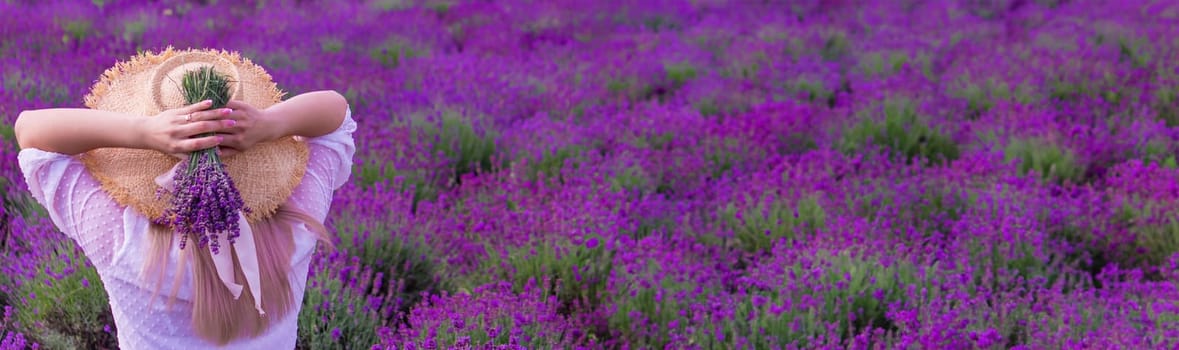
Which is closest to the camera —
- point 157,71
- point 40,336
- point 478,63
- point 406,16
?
point 157,71

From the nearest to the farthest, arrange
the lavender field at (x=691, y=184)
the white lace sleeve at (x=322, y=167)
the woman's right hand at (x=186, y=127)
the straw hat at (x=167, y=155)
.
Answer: the woman's right hand at (x=186, y=127) → the straw hat at (x=167, y=155) → the white lace sleeve at (x=322, y=167) → the lavender field at (x=691, y=184)

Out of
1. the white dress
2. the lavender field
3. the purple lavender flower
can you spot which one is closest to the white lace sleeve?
the white dress

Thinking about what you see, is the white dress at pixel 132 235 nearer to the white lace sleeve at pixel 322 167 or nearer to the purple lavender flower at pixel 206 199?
the white lace sleeve at pixel 322 167

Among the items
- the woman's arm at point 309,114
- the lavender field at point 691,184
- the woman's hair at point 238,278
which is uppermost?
the woman's arm at point 309,114

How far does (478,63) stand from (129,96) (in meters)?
4.65

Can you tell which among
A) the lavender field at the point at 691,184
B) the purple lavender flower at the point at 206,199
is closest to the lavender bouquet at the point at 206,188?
the purple lavender flower at the point at 206,199

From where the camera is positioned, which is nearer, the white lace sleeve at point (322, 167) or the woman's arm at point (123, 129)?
the woman's arm at point (123, 129)

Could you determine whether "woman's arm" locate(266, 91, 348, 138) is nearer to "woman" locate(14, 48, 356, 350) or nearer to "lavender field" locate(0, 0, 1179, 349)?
"woman" locate(14, 48, 356, 350)

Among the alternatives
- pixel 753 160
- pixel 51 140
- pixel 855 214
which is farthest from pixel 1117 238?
pixel 51 140

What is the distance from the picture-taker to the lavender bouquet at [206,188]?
1.53 meters

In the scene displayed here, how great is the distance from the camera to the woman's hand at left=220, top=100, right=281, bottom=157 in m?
1.57

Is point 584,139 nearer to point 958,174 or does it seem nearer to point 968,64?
point 958,174

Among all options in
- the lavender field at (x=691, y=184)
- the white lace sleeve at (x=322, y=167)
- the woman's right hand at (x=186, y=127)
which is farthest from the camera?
the lavender field at (x=691, y=184)

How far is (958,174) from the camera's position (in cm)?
422
